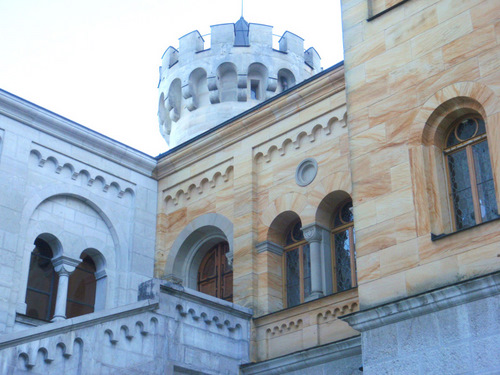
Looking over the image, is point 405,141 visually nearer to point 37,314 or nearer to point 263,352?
point 263,352

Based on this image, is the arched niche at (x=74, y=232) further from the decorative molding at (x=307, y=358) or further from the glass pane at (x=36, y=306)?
the decorative molding at (x=307, y=358)

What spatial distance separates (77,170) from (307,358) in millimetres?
7115

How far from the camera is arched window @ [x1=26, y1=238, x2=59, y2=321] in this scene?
728 inches

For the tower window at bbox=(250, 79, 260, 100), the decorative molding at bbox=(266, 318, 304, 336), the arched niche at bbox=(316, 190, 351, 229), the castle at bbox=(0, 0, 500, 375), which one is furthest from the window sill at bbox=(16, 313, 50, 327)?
the tower window at bbox=(250, 79, 260, 100)

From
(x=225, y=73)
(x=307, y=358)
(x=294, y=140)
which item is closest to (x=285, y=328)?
(x=307, y=358)

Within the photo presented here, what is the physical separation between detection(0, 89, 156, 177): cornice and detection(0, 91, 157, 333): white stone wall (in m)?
0.02

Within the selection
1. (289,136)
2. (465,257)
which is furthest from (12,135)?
(465,257)

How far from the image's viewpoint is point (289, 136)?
60.7 feet

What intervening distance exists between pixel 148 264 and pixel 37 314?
2.82 meters

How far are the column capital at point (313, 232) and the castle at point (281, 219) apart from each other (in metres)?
0.05

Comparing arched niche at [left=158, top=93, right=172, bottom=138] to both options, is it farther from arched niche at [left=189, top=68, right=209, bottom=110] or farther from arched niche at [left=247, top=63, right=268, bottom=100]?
arched niche at [left=247, top=63, right=268, bottom=100]

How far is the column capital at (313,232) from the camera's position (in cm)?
1720

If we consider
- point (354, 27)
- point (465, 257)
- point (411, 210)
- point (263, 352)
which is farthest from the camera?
point (263, 352)

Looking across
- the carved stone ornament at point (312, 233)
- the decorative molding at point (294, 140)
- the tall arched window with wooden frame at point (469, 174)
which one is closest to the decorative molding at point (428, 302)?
the tall arched window with wooden frame at point (469, 174)
